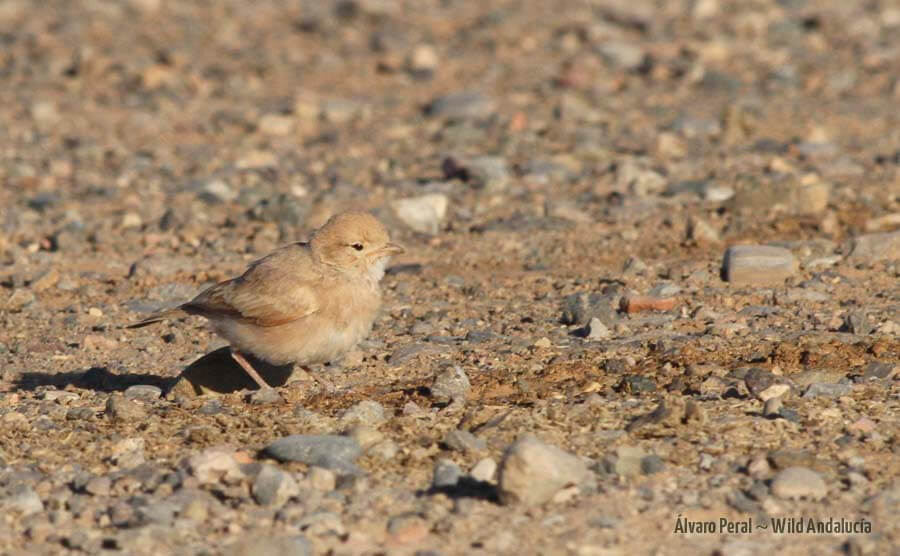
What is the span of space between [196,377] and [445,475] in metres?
2.03

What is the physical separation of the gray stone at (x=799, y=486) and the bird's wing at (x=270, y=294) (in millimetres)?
2638

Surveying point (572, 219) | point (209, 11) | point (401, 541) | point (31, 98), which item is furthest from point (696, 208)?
point (209, 11)

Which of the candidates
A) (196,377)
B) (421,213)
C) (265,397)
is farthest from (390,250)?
(421,213)

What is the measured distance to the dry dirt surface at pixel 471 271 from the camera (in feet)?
19.0

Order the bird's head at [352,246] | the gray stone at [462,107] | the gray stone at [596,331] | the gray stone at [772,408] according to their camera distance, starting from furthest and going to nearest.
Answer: the gray stone at [462,107]
the gray stone at [596,331]
the bird's head at [352,246]
the gray stone at [772,408]

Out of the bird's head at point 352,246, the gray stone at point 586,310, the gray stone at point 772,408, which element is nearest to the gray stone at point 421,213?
the gray stone at point 586,310

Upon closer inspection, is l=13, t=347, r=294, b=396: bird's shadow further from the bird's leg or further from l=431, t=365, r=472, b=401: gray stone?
l=431, t=365, r=472, b=401: gray stone

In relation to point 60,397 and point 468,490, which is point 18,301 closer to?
point 60,397

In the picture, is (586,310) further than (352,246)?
A: Yes

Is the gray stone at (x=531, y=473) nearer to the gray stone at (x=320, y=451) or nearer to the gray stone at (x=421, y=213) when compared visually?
the gray stone at (x=320, y=451)

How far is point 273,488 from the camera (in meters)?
5.90

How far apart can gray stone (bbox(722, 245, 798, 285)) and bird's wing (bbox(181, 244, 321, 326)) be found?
8.88 ft

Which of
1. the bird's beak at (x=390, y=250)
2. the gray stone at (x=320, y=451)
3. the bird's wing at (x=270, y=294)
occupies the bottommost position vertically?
the gray stone at (x=320, y=451)

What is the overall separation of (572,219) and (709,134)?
2813 mm
